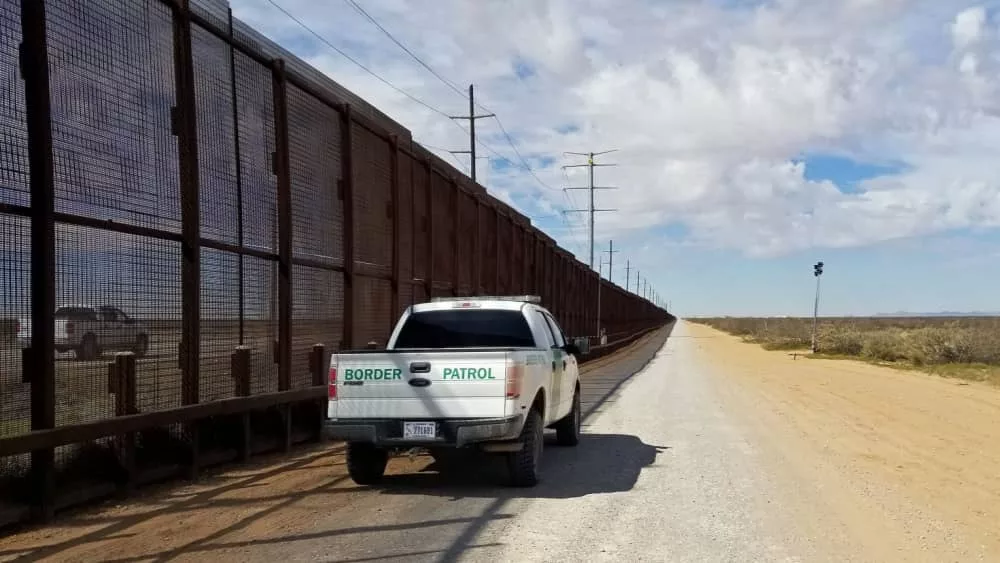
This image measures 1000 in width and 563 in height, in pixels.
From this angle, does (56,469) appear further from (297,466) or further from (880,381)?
(880,381)

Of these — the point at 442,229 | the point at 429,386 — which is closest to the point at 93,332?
the point at 429,386

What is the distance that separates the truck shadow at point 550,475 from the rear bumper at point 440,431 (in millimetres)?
562

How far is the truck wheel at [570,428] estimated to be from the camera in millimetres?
11519

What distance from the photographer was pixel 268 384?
10.9 meters

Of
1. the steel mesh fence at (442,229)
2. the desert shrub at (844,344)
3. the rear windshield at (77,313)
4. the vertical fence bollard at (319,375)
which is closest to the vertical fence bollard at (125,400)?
the rear windshield at (77,313)

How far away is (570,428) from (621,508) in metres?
3.91

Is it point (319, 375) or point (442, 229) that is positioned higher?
point (442, 229)

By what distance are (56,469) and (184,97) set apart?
3.99 m

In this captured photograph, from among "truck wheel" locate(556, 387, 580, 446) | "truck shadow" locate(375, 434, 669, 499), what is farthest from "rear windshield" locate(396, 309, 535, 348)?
"truck wheel" locate(556, 387, 580, 446)

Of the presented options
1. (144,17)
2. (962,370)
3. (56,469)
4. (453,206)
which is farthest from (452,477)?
(962,370)

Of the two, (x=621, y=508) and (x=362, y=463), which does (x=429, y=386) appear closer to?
(x=362, y=463)

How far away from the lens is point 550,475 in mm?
9500

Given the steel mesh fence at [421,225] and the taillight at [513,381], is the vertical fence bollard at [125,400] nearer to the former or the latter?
the taillight at [513,381]

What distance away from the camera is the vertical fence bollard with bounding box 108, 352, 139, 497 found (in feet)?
25.6
